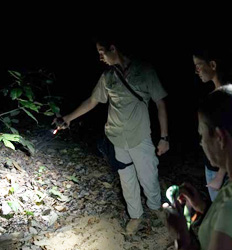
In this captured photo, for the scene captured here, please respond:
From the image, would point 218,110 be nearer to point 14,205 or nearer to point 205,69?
point 205,69

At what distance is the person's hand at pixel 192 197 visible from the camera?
1860 mm

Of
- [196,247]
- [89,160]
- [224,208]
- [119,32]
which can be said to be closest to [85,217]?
[89,160]

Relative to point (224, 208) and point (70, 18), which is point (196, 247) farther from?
point (70, 18)

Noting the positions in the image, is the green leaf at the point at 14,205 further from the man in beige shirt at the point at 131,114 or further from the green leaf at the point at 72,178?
the man in beige shirt at the point at 131,114

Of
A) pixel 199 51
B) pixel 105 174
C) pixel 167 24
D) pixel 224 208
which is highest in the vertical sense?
pixel 199 51

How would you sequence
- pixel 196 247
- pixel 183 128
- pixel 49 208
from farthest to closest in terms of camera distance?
pixel 183 128 → pixel 49 208 → pixel 196 247

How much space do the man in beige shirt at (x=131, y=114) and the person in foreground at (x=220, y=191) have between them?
2108 mm

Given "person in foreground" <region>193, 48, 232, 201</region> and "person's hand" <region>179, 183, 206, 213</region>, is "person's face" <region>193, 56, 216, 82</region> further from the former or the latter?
"person's hand" <region>179, 183, 206, 213</region>

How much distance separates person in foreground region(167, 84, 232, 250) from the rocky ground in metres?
Result: 2.47

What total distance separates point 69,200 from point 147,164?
142cm

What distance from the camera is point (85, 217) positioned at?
4.37 m

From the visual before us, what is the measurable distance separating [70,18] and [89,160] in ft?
28.1

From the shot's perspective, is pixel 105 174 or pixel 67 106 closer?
pixel 105 174

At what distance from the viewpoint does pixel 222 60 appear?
2.96m
